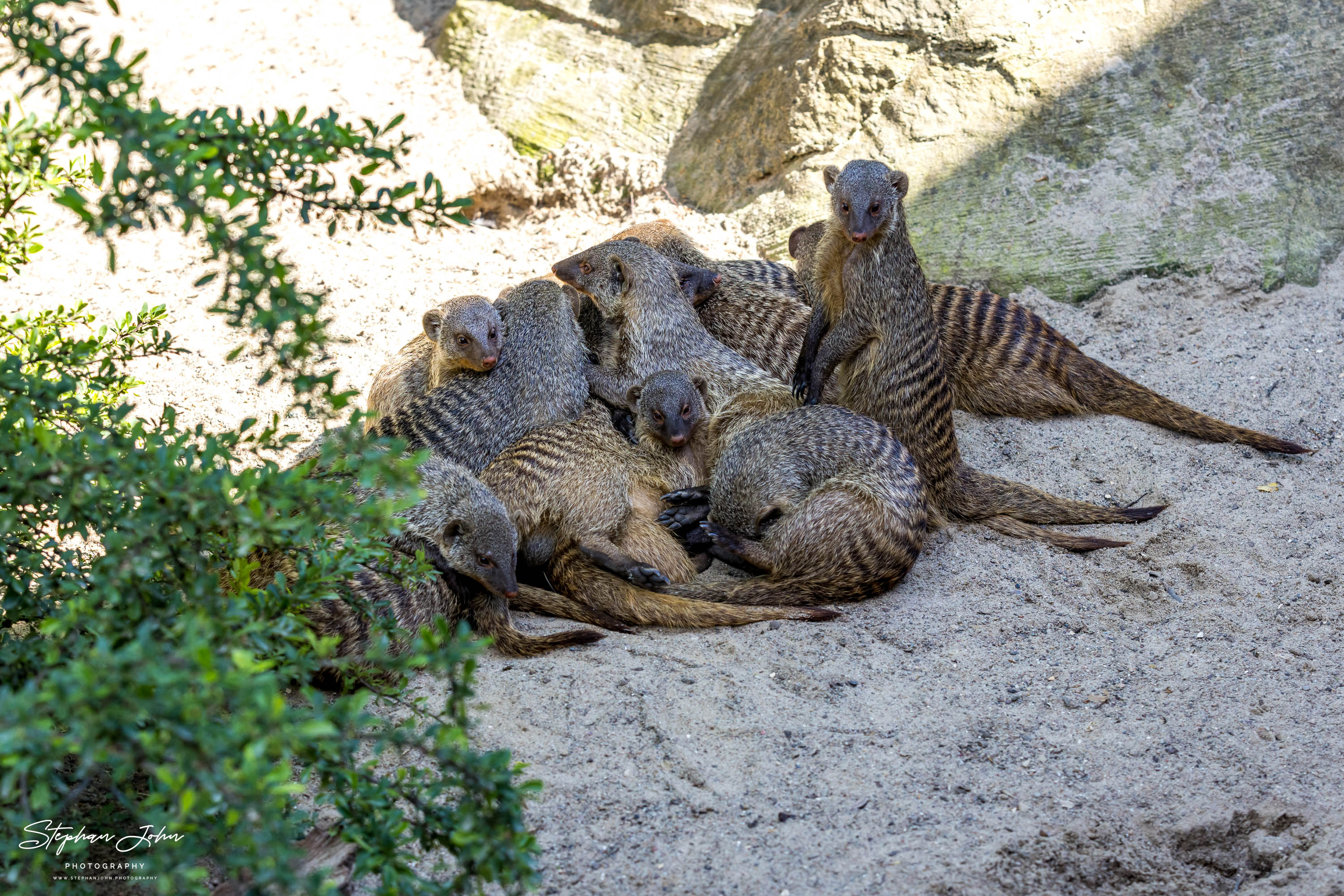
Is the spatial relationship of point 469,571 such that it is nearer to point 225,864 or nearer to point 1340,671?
point 225,864

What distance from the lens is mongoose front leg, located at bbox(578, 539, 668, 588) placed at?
282 centimetres

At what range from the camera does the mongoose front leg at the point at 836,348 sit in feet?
11.3

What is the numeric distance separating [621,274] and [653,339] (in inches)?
10.7

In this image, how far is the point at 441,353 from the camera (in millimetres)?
3500

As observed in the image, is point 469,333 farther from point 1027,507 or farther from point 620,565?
point 1027,507

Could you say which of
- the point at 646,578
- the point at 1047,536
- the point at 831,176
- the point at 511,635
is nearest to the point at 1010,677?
the point at 1047,536

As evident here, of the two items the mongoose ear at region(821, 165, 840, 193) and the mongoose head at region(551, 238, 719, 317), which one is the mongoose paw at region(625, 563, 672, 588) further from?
the mongoose ear at region(821, 165, 840, 193)

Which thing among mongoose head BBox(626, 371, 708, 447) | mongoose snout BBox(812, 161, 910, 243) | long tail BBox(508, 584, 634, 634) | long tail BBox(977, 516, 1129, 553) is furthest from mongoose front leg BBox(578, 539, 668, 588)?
mongoose snout BBox(812, 161, 910, 243)

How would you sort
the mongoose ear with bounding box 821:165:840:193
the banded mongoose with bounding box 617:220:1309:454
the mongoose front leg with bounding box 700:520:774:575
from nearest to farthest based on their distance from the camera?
1. the mongoose front leg with bounding box 700:520:774:575
2. the mongoose ear with bounding box 821:165:840:193
3. the banded mongoose with bounding box 617:220:1309:454

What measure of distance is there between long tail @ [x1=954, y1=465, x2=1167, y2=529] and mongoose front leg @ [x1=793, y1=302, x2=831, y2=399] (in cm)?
60

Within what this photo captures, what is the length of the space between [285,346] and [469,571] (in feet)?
4.23

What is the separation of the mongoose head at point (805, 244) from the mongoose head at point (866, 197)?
0.39 metres

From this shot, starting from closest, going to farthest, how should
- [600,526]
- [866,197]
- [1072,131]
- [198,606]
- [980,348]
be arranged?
[198,606] < [600,526] < [866,197] < [980,348] < [1072,131]

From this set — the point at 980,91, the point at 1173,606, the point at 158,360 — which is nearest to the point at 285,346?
the point at 1173,606
